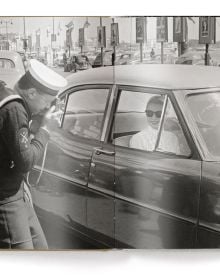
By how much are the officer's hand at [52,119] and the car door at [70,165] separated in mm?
41

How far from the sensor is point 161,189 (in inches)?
154

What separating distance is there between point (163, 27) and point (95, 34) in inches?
A: 20.3

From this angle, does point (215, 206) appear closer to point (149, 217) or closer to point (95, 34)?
point (149, 217)

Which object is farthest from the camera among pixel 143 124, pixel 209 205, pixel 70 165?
pixel 70 165

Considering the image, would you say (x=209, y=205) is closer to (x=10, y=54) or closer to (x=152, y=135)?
(x=152, y=135)

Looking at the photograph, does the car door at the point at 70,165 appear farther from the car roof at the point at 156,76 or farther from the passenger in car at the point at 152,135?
the passenger in car at the point at 152,135

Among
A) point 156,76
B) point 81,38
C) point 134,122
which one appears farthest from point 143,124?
point 81,38

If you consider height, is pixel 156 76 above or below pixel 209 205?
above

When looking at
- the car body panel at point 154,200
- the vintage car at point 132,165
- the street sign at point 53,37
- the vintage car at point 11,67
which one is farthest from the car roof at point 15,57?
the car body panel at point 154,200

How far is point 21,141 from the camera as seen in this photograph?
3.95 metres

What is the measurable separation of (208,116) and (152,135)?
436mm

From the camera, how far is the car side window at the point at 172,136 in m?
3.84

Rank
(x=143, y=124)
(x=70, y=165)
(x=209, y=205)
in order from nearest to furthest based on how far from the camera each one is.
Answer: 1. (x=209, y=205)
2. (x=143, y=124)
3. (x=70, y=165)

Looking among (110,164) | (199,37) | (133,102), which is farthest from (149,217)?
(199,37)
